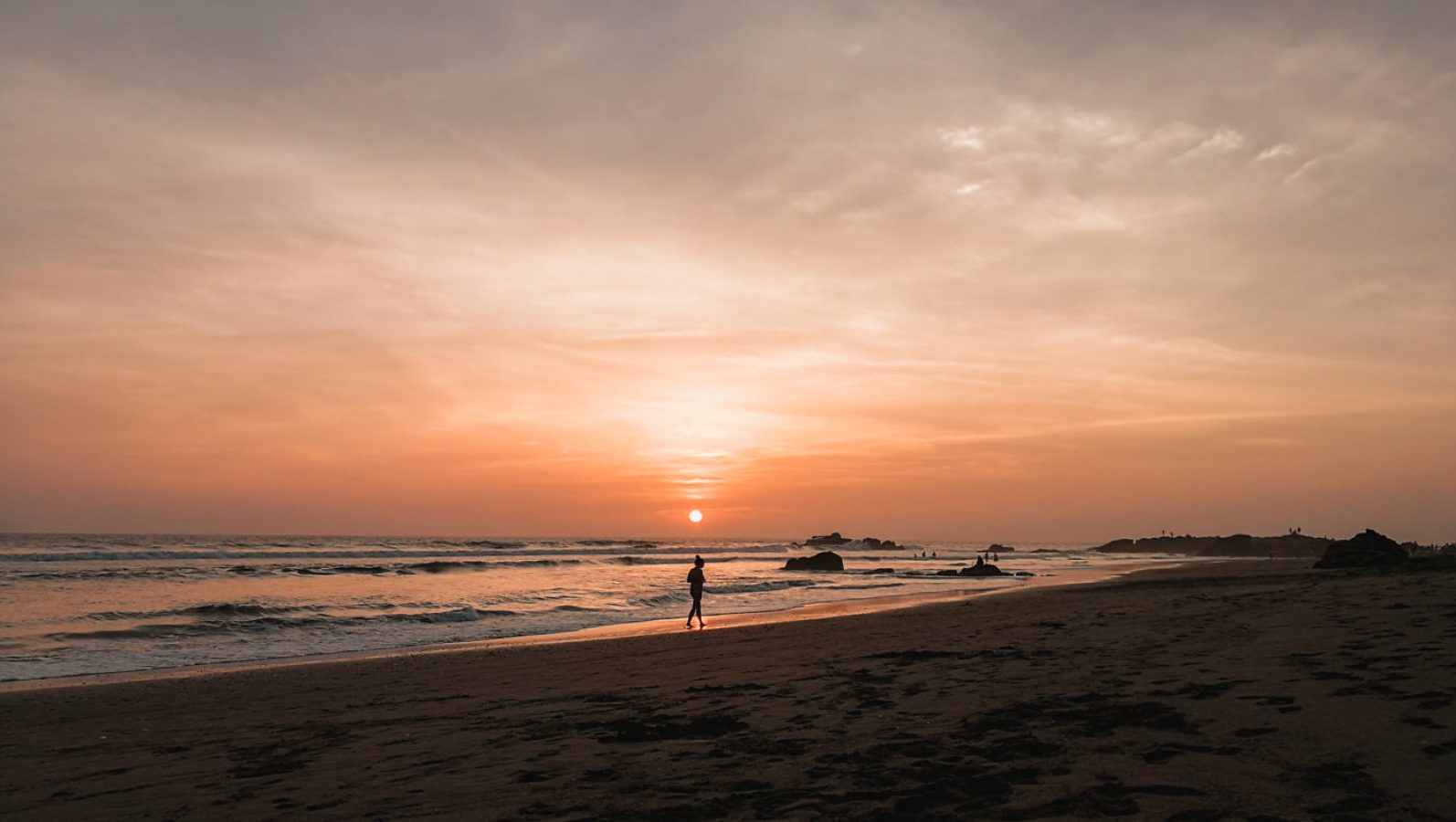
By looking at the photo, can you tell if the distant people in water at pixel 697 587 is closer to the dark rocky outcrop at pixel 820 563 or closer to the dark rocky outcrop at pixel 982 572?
the dark rocky outcrop at pixel 982 572

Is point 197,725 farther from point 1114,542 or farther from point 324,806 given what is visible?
point 1114,542

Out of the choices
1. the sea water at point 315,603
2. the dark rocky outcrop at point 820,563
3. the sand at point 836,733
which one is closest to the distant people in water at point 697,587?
the sea water at point 315,603

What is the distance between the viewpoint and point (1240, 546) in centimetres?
9762

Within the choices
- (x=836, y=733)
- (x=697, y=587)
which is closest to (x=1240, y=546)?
(x=697, y=587)

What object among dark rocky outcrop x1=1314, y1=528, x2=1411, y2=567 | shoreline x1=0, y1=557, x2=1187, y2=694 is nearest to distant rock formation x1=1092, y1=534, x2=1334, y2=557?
dark rocky outcrop x1=1314, y1=528, x2=1411, y2=567

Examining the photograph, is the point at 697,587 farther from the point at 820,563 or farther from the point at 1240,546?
the point at 1240,546

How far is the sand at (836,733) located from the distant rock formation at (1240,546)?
7504 cm

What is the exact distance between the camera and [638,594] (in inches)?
1486

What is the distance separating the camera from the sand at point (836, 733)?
5.45 m

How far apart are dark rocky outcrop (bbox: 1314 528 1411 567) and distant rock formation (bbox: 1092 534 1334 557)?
49.6m

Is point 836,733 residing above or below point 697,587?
above

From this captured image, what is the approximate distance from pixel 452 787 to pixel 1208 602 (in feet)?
57.8

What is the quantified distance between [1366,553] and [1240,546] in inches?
3114

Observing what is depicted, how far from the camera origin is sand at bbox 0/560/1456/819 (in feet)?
17.9
